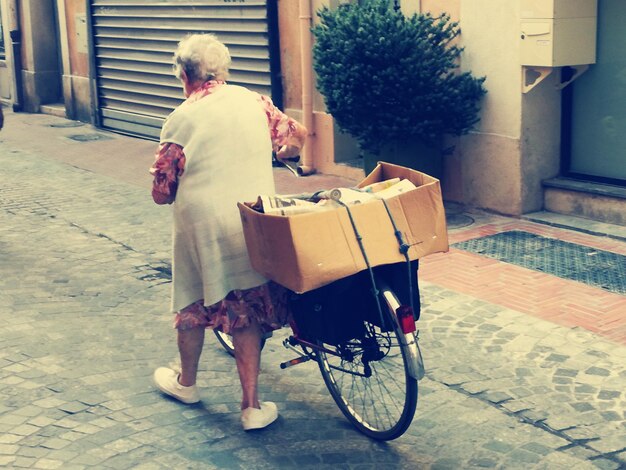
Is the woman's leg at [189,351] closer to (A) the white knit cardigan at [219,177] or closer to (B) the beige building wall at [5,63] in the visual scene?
(A) the white knit cardigan at [219,177]

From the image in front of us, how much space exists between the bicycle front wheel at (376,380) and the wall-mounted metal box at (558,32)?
160 inches

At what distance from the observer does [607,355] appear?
18.9ft

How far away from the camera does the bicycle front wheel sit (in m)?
4.54

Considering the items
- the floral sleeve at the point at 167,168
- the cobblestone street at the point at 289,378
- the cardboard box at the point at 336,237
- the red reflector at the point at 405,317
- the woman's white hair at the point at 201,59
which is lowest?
the cobblestone street at the point at 289,378

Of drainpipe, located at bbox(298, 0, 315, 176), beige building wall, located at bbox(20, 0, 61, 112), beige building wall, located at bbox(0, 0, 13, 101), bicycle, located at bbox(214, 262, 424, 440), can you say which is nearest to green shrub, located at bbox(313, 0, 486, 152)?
drainpipe, located at bbox(298, 0, 315, 176)

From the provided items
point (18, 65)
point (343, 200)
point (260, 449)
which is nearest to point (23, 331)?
point (260, 449)

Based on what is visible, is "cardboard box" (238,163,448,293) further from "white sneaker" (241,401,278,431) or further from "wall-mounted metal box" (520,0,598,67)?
"wall-mounted metal box" (520,0,598,67)

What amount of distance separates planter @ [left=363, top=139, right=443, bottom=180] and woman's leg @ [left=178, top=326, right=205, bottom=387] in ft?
14.0

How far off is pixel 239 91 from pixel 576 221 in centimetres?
465

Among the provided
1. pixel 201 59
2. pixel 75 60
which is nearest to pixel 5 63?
pixel 75 60

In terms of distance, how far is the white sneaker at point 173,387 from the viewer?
5297mm

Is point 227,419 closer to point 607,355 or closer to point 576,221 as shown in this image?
point 607,355

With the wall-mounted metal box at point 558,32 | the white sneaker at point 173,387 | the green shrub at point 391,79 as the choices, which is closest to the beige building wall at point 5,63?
the green shrub at point 391,79

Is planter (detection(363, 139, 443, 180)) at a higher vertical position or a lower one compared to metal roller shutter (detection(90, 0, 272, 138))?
lower
